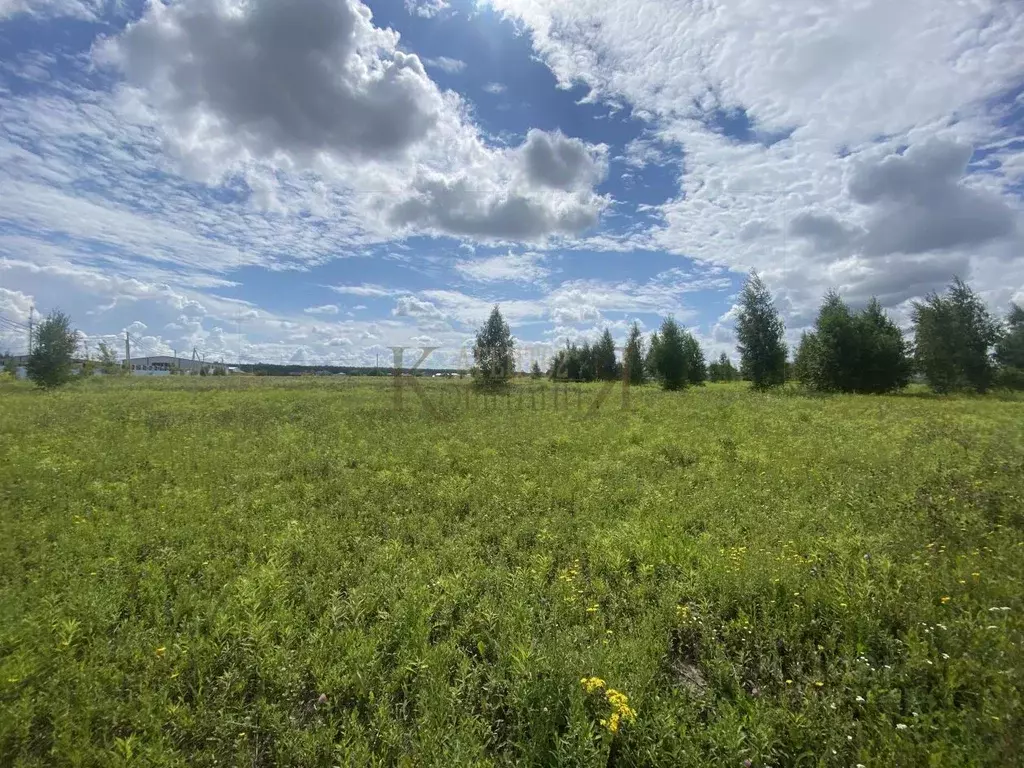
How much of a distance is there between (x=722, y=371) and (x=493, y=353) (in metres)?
64.8

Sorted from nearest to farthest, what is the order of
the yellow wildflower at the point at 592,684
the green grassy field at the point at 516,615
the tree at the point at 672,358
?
the green grassy field at the point at 516,615 < the yellow wildflower at the point at 592,684 < the tree at the point at 672,358

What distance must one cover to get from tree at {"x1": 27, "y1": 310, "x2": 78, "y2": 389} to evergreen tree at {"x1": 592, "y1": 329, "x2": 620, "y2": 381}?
174 feet

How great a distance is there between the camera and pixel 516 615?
4645mm

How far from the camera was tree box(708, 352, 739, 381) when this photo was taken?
84.1 m

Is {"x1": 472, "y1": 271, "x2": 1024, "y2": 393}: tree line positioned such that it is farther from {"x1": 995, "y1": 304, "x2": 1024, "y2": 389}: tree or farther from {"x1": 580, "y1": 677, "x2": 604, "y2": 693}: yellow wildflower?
{"x1": 580, "y1": 677, "x2": 604, "y2": 693}: yellow wildflower

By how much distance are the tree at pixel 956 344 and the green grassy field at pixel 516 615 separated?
97.6 ft

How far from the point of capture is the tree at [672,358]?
42062 mm

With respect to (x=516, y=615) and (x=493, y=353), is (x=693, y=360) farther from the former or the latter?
(x=516, y=615)

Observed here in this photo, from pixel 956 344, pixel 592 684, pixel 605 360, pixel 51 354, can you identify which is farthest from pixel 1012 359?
pixel 51 354

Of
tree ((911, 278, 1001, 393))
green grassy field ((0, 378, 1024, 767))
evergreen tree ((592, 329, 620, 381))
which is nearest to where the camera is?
green grassy field ((0, 378, 1024, 767))

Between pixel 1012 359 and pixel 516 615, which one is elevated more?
pixel 1012 359

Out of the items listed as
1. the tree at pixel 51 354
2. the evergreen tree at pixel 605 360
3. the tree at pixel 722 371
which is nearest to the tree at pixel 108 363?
the tree at pixel 51 354

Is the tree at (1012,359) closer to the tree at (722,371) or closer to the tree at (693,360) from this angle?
the tree at (693,360)

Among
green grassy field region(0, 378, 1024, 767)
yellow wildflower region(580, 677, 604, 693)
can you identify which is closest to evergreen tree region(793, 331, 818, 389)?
green grassy field region(0, 378, 1024, 767)
